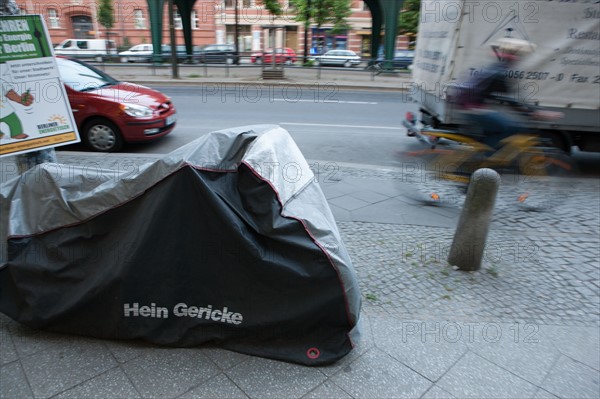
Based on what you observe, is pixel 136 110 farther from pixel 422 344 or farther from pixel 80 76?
pixel 422 344

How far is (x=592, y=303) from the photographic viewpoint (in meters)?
3.48

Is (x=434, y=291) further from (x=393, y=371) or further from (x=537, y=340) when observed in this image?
(x=393, y=371)

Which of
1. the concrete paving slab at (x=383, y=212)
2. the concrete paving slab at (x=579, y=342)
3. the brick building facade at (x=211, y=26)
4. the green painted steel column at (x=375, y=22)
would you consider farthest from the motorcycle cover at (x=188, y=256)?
the brick building facade at (x=211, y=26)

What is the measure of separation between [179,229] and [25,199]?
106 cm

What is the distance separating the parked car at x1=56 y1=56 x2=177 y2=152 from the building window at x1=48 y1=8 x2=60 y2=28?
115ft

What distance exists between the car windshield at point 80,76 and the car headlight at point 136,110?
826 mm

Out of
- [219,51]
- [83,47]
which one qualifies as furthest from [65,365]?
[83,47]

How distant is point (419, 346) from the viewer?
2857 mm

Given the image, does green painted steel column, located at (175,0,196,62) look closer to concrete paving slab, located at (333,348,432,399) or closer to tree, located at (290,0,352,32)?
tree, located at (290,0,352,32)

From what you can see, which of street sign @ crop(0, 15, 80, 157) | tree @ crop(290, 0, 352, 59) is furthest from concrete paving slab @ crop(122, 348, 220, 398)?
tree @ crop(290, 0, 352, 59)

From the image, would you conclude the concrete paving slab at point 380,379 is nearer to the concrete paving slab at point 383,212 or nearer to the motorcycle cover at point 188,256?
the motorcycle cover at point 188,256

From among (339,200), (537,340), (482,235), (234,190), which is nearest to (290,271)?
(234,190)

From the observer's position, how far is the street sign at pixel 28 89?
339 cm

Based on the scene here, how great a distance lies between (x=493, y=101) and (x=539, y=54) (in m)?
1.96
